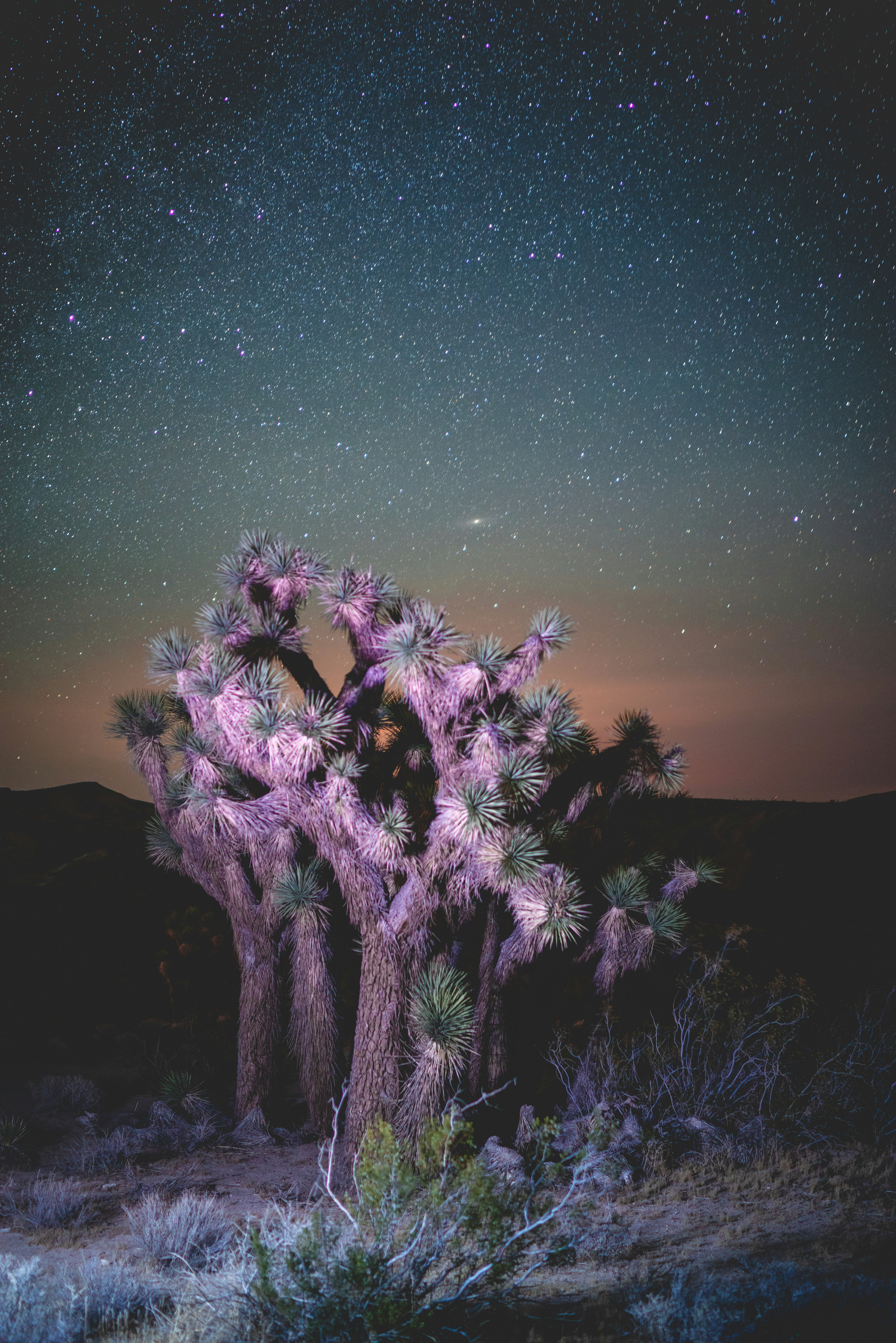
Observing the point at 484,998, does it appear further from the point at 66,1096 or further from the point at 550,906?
the point at 66,1096

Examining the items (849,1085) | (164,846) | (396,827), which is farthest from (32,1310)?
(849,1085)

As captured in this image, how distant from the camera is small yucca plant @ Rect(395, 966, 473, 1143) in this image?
24.0 feet

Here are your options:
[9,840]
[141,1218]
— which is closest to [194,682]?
[141,1218]

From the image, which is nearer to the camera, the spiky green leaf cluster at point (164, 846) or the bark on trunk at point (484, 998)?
the bark on trunk at point (484, 998)

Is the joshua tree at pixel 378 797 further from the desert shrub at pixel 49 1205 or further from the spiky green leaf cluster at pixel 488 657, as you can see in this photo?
the desert shrub at pixel 49 1205

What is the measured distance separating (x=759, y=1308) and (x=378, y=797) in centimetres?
494

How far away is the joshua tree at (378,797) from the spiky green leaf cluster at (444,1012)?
0.02m

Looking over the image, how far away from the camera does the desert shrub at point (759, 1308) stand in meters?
3.84

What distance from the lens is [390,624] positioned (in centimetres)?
826

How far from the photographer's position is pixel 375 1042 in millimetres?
7895

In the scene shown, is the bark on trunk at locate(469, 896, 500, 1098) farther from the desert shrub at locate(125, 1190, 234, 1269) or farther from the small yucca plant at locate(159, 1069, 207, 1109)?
the small yucca plant at locate(159, 1069, 207, 1109)

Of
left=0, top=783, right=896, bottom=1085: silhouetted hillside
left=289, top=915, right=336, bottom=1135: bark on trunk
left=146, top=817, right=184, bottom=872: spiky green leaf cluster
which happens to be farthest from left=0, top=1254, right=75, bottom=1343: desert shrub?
left=146, top=817, right=184, bottom=872: spiky green leaf cluster

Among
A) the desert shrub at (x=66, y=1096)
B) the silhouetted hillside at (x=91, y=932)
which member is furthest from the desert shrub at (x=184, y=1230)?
the silhouetted hillside at (x=91, y=932)

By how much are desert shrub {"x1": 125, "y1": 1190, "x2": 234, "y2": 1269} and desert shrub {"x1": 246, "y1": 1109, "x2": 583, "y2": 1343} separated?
0.92m
